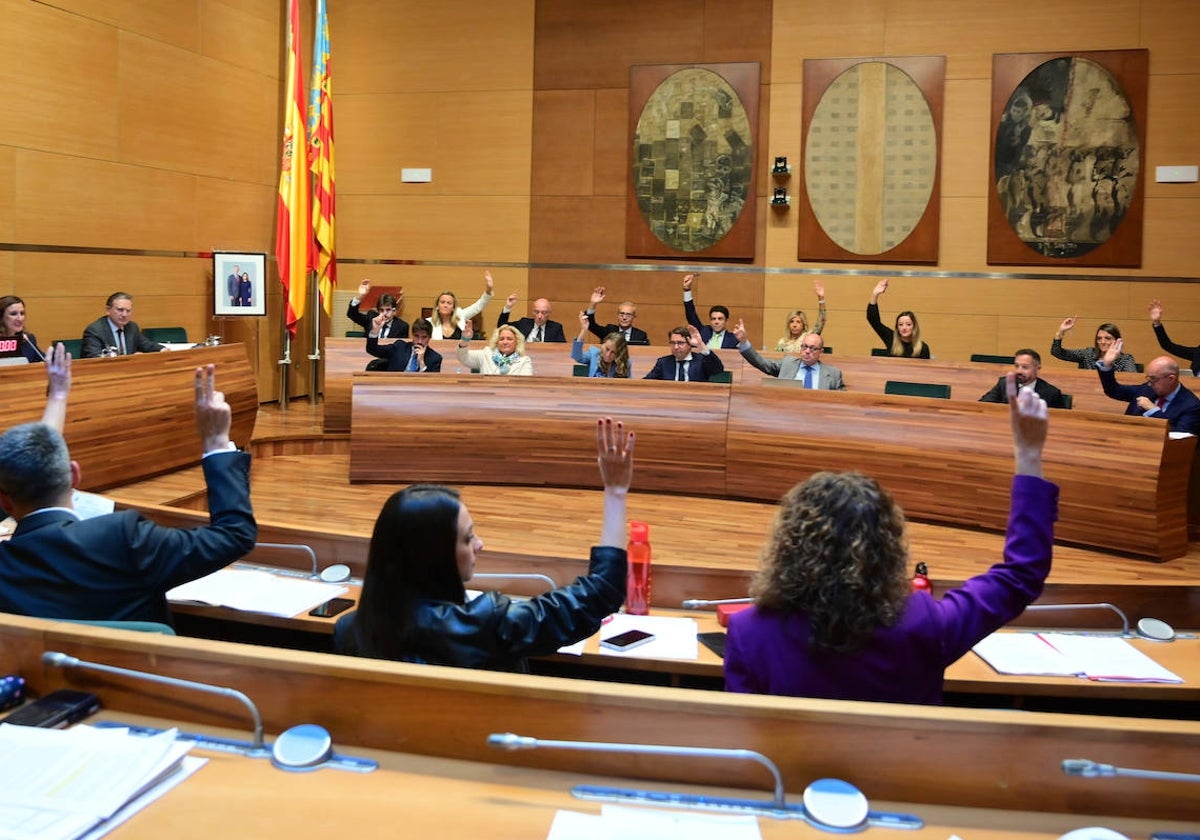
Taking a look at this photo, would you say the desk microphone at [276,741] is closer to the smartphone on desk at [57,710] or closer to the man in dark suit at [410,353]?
the smartphone on desk at [57,710]

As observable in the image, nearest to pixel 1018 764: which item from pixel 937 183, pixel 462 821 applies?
pixel 462 821

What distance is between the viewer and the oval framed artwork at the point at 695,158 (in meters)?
10.3

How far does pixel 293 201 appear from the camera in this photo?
10.3 metres

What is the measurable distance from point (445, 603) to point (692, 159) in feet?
29.5

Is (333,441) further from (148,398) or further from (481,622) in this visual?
(481,622)

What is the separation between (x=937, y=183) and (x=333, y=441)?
605cm

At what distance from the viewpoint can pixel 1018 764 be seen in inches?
60.6

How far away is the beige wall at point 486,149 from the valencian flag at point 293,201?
360mm

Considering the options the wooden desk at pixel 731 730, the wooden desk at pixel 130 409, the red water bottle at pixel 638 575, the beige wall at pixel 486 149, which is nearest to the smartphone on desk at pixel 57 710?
the wooden desk at pixel 731 730

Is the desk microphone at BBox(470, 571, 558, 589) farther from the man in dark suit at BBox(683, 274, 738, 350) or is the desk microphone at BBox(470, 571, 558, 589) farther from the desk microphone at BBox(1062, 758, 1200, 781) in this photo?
the man in dark suit at BBox(683, 274, 738, 350)

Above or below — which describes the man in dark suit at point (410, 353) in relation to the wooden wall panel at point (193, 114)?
below

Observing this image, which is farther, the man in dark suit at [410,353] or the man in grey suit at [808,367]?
the man in dark suit at [410,353]

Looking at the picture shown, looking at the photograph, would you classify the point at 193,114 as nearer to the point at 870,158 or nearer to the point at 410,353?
the point at 410,353

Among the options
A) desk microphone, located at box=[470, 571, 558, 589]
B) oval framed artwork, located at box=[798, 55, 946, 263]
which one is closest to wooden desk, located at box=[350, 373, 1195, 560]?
desk microphone, located at box=[470, 571, 558, 589]
